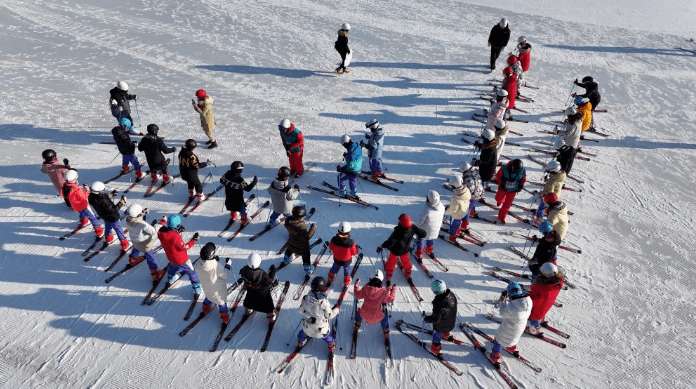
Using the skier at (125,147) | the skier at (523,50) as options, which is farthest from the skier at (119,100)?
the skier at (523,50)

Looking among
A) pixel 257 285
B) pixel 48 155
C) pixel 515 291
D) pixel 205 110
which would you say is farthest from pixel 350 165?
pixel 48 155

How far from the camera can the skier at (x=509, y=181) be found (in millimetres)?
9821

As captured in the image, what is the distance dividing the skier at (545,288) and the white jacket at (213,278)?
210 inches

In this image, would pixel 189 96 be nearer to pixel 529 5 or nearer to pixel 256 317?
pixel 256 317

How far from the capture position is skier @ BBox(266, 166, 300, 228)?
31.2 feet

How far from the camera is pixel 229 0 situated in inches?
999

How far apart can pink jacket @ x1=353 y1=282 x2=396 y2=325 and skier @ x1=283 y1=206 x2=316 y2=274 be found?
5.36ft

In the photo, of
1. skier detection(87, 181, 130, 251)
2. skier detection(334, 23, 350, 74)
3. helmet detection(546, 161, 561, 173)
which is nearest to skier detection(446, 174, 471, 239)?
helmet detection(546, 161, 561, 173)

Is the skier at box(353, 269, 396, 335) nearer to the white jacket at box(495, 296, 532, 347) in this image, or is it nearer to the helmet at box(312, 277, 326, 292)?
the helmet at box(312, 277, 326, 292)

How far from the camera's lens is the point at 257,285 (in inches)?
288

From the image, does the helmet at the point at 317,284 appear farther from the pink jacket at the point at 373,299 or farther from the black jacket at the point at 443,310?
the black jacket at the point at 443,310

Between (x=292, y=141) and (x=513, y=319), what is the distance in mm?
6816

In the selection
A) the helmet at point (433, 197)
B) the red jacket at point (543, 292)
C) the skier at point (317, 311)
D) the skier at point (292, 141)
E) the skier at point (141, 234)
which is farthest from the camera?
the skier at point (292, 141)

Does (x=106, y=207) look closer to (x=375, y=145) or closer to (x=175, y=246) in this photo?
(x=175, y=246)
